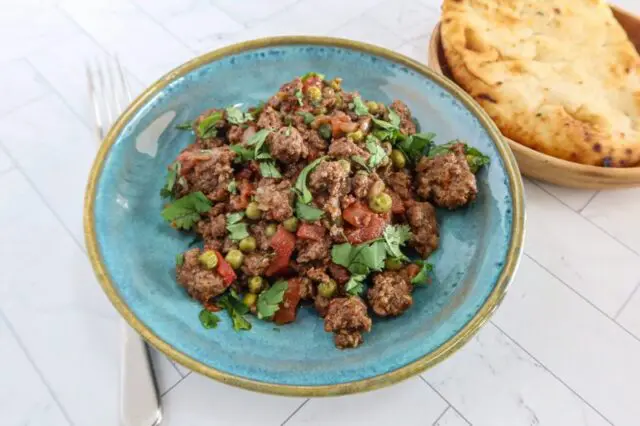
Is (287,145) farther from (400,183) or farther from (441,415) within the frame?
(441,415)

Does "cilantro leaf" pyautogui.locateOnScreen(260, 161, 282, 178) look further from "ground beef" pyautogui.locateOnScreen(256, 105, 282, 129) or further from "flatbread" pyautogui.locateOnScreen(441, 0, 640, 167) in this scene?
"flatbread" pyautogui.locateOnScreen(441, 0, 640, 167)

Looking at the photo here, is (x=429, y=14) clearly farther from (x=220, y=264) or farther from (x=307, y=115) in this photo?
(x=220, y=264)

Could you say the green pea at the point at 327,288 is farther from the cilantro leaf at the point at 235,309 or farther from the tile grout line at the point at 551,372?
the tile grout line at the point at 551,372

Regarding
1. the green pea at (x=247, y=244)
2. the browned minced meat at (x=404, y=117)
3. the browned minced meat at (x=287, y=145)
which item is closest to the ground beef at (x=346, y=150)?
the browned minced meat at (x=287, y=145)

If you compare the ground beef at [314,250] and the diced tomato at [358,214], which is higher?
the diced tomato at [358,214]

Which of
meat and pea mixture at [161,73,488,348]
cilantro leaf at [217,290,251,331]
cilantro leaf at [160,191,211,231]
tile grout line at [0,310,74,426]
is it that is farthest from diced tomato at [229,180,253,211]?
tile grout line at [0,310,74,426]

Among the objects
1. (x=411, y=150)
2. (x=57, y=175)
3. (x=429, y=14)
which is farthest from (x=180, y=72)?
(x=429, y=14)
